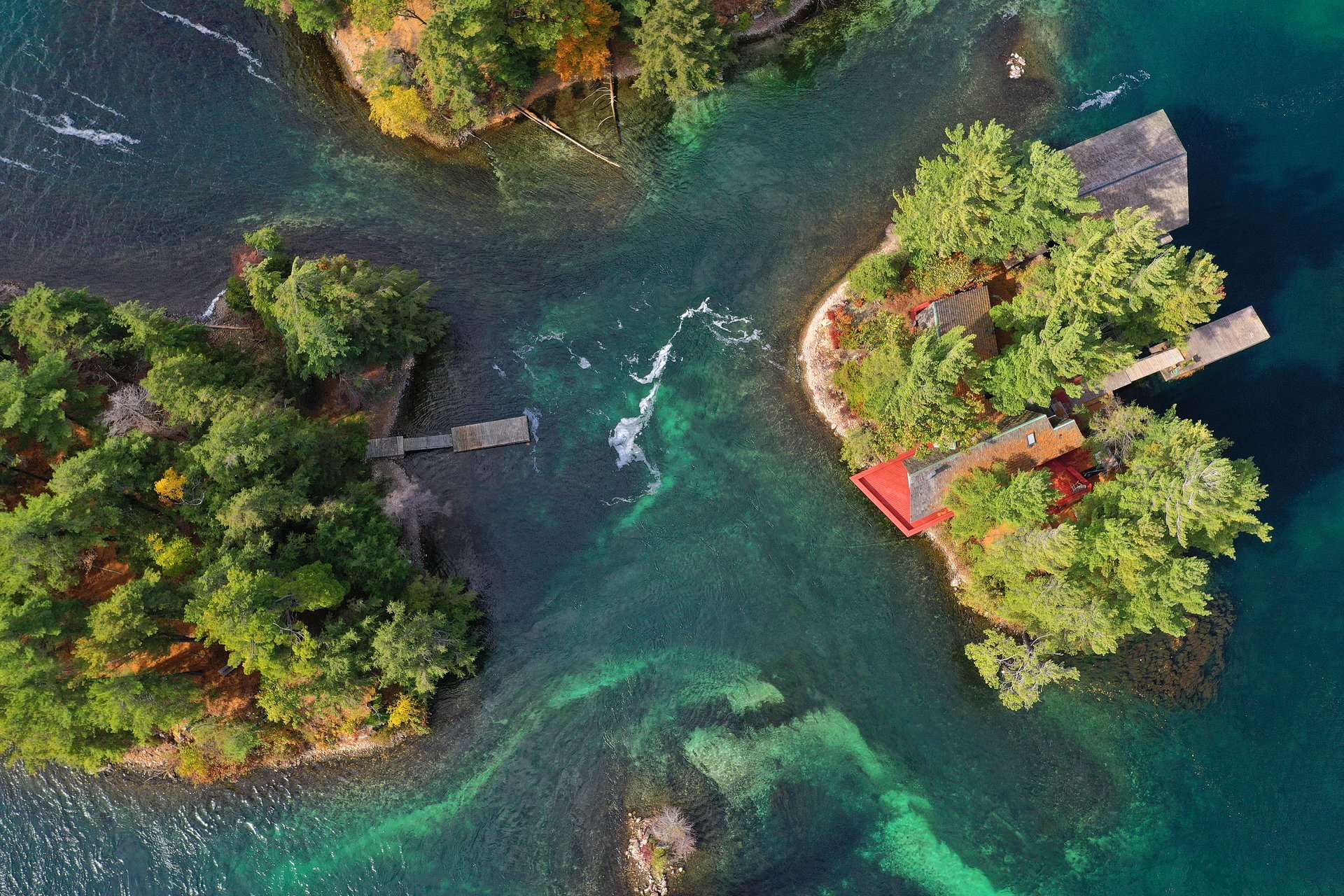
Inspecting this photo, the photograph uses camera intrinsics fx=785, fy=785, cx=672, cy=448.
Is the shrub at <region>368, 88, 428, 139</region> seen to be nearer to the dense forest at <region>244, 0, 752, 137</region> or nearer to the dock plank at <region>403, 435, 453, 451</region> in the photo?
the dense forest at <region>244, 0, 752, 137</region>

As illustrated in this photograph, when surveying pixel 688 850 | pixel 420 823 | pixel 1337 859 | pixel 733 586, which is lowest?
pixel 1337 859

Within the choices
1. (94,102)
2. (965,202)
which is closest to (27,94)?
(94,102)

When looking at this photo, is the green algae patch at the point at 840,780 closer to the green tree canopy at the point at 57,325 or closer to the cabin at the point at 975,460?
the cabin at the point at 975,460

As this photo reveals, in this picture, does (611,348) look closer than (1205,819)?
No

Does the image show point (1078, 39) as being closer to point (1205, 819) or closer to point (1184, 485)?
point (1184, 485)

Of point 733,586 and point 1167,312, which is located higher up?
point 1167,312

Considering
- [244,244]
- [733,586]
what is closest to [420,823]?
[733,586]
